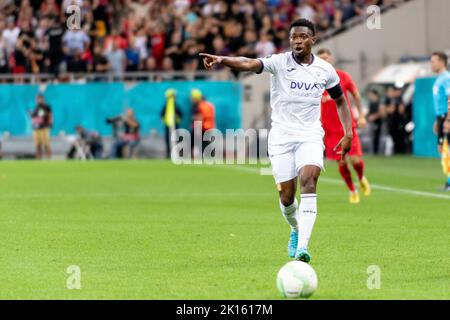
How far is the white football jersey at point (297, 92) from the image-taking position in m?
11.9

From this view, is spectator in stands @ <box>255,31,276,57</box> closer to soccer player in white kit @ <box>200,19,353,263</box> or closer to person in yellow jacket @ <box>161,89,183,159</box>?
person in yellow jacket @ <box>161,89,183,159</box>

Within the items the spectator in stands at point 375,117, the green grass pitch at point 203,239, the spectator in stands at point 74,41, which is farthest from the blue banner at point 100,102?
the green grass pitch at point 203,239

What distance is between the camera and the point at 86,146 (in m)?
37.5

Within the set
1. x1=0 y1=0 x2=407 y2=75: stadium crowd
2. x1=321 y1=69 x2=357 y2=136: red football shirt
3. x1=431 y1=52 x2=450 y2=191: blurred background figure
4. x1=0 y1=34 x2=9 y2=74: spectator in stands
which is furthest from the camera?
x1=0 y1=34 x2=9 y2=74: spectator in stands

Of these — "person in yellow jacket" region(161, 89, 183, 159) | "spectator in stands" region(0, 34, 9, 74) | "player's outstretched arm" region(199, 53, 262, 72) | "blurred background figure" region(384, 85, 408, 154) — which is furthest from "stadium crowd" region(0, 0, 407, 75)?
"player's outstretched arm" region(199, 53, 262, 72)

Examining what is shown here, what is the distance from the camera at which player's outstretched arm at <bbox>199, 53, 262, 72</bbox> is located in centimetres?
1086

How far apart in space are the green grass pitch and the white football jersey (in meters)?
1.29

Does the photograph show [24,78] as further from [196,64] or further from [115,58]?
[196,64]

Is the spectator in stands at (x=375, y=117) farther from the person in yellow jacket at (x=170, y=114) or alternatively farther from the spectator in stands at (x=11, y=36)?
the spectator in stands at (x=11, y=36)

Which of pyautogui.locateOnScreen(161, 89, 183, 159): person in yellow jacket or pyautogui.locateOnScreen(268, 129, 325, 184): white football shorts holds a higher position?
pyautogui.locateOnScreen(268, 129, 325, 184): white football shorts

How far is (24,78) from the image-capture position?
38.2 meters
